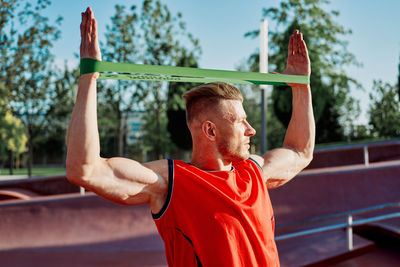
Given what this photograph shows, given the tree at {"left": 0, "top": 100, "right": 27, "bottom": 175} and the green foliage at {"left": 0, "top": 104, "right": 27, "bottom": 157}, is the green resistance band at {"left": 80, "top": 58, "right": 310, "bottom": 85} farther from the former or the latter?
the green foliage at {"left": 0, "top": 104, "right": 27, "bottom": 157}

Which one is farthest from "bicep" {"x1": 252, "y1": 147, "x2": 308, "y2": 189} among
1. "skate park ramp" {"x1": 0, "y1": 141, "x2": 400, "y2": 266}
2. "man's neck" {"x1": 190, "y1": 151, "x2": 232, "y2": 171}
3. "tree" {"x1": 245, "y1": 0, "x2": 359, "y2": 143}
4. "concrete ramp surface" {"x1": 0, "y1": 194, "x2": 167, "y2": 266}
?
"tree" {"x1": 245, "y1": 0, "x2": 359, "y2": 143}

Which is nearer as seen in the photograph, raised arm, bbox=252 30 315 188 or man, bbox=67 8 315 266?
man, bbox=67 8 315 266

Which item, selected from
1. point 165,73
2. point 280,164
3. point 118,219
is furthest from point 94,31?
point 118,219

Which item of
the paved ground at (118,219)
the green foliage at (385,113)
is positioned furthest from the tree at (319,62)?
the paved ground at (118,219)

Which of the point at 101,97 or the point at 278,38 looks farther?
the point at 278,38

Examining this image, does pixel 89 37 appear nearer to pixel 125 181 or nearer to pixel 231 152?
pixel 125 181

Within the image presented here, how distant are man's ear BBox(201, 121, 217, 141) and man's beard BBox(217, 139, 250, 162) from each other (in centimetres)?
5

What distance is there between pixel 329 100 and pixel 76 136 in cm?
2494

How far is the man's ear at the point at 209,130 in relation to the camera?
172 cm

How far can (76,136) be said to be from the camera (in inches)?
53.7

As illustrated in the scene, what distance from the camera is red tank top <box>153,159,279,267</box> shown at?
1593mm

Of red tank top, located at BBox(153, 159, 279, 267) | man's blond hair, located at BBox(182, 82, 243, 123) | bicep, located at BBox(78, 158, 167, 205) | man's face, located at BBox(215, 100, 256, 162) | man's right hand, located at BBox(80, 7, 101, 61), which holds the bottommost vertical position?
red tank top, located at BBox(153, 159, 279, 267)

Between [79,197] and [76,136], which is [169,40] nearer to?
[79,197]

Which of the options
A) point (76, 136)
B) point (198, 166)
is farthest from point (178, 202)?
point (76, 136)
